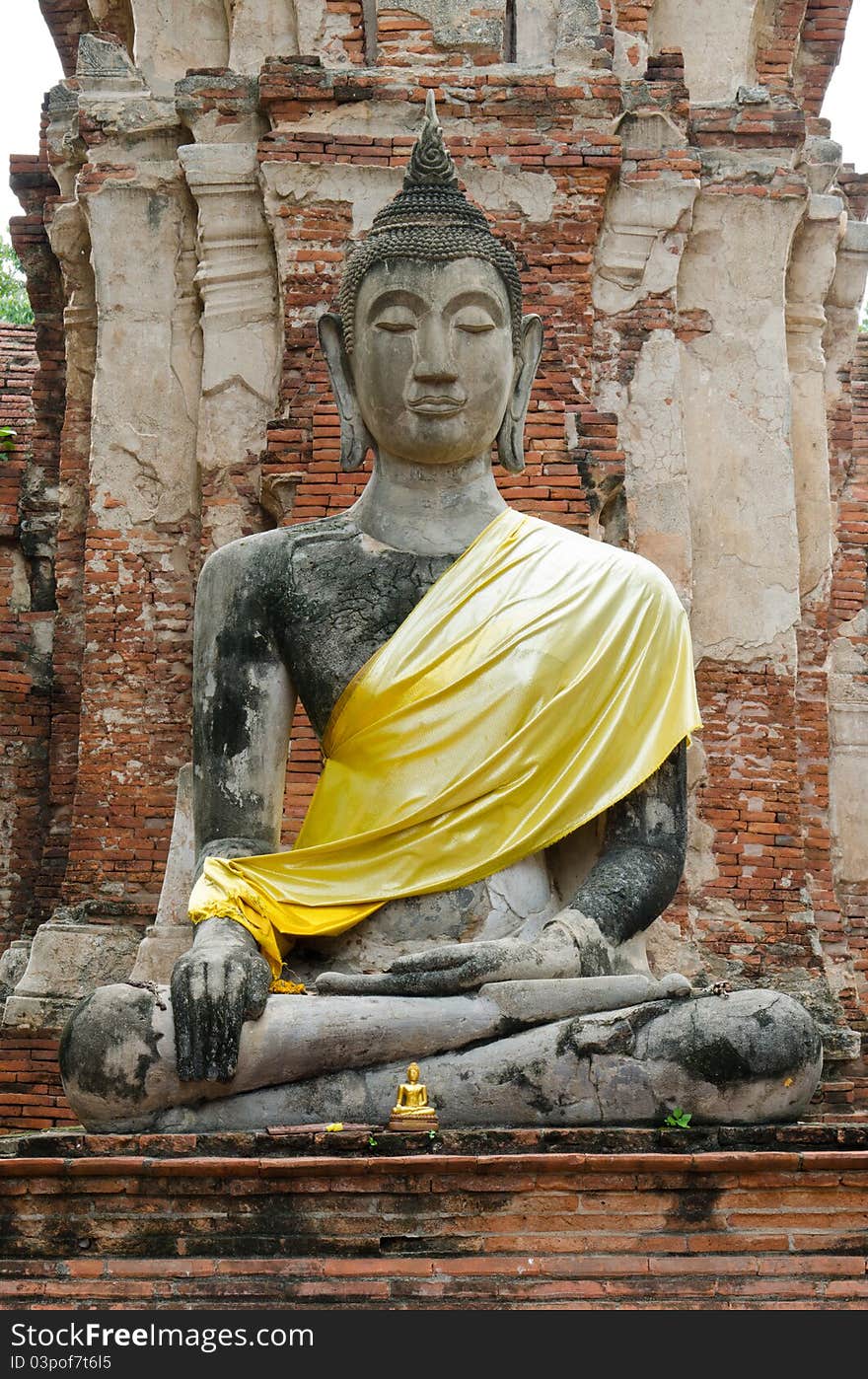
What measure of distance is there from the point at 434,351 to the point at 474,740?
123 centimetres

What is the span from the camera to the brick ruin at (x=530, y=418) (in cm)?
1075

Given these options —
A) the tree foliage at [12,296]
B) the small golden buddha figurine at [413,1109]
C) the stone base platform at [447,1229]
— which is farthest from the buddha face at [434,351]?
the tree foliage at [12,296]

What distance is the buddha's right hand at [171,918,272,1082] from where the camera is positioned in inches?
246

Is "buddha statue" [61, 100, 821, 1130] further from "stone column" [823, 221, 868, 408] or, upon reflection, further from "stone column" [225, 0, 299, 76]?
"stone column" [823, 221, 868, 408]

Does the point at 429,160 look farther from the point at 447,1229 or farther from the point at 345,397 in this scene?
the point at 447,1229

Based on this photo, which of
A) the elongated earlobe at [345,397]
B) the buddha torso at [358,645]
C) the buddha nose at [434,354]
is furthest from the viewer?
the elongated earlobe at [345,397]

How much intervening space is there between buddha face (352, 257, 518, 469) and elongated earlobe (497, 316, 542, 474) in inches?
10.2

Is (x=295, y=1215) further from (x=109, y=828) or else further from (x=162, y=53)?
(x=162, y=53)

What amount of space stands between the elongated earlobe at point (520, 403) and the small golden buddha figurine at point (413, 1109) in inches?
91.0

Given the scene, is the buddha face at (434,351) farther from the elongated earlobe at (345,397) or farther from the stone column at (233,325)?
the stone column at (233,325)

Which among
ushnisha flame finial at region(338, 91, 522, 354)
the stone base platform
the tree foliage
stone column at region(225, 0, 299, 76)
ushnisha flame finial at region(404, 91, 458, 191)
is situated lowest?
the stone base platform

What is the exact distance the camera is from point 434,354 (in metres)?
7.30

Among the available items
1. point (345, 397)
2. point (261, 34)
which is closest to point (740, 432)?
point (261, 34)

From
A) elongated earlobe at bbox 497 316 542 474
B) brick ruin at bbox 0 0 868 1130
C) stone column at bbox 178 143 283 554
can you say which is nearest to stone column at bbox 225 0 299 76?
brick ruin at bbox 0 0 868 1130
